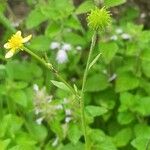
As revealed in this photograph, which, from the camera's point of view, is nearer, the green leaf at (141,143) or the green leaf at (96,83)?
the green leaf at (141,143)

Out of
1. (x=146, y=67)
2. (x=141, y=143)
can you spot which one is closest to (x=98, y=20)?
(x=141, y=143)

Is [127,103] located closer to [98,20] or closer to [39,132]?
[39,132]

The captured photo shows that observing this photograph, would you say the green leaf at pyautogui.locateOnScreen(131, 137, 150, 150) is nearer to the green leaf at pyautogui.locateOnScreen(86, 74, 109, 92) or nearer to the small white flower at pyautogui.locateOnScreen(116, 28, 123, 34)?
the green leaf at pyautogui.locateOnScreen(86, 74, 109, 92)

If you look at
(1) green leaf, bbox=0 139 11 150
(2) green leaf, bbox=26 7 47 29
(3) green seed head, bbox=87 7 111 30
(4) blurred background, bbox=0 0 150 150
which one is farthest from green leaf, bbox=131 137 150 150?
(2) green leaf, bbox=26 7 47 29

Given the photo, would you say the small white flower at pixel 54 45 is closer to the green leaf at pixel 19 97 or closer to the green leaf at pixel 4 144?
the green leaf at pixel 19 97

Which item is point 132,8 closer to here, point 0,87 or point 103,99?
point 103,99

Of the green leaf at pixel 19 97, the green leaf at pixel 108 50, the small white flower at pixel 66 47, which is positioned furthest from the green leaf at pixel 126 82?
the green leaf at pixel 19 97

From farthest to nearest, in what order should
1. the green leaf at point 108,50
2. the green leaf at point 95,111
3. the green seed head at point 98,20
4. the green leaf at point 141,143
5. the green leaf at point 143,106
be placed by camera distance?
1. the green leaf at point 108,50
2. the green leaf at point 143,106
3. the green leaf at point 95,111
4. the green leaf at point 141,143
5. the green seed head at point 98,20

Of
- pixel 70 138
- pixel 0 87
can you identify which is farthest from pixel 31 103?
pixel 70 138
